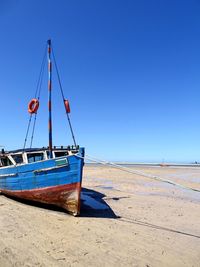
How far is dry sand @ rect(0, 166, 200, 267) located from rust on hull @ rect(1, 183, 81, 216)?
1.07 feet

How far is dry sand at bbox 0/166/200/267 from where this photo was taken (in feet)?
19.9

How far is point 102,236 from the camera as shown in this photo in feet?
25.0

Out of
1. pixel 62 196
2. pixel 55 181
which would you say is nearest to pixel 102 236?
pixel 62 196

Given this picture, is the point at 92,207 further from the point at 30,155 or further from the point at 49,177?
the point at 30,155

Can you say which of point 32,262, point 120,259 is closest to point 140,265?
point 120,259

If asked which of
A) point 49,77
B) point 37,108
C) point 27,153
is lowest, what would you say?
point 27,153

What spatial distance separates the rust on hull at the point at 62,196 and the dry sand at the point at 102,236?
0.33 m

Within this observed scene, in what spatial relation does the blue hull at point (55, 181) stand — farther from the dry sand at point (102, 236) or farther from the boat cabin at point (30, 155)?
the boat cabin at point (30, 155)

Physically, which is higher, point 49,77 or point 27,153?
point 49,77

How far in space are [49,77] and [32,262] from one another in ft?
33.0

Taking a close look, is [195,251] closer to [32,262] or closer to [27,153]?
[32,262]

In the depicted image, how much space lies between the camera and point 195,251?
22.0ft

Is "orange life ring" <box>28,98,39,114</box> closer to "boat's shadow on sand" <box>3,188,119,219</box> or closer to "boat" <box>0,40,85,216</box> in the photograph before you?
"boat" <box>0,40,85,216</box>

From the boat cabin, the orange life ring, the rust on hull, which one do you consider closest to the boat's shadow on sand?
the rust on hull
